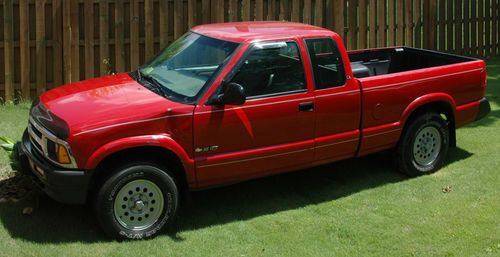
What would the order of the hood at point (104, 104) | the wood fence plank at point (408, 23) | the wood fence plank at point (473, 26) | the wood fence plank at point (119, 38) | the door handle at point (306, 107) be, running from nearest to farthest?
1. the hood at point (104, 104)
2. the door handle at point (306, 107)
3. the wood fence plank at point (119, 38)
4. the wood fence plank at point (408, 23)
5. the wood fence plank at point (473, 26)

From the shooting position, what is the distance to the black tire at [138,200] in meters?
5.50

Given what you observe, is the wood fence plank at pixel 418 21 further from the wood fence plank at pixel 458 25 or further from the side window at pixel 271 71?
the side window at pixel 271 71

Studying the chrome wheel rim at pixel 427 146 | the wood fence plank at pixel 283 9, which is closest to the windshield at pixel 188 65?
the chrome wheel rim at pixel 427 146

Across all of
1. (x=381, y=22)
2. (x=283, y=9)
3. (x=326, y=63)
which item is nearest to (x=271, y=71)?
(x=326, y=63)

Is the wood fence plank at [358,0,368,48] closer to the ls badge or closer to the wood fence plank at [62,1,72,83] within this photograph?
the wood fence plank at [62,1,72,83]

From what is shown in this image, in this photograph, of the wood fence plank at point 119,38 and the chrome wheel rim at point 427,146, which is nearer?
the chrome wheel rim at point 427,146

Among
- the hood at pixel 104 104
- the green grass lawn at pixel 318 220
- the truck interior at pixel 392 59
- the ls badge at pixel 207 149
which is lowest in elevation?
the green grass lawn at pixel 318 220

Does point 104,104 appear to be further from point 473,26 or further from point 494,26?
point 494,26

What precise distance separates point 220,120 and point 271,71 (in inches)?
29.9

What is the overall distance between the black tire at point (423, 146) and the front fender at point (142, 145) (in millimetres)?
2568

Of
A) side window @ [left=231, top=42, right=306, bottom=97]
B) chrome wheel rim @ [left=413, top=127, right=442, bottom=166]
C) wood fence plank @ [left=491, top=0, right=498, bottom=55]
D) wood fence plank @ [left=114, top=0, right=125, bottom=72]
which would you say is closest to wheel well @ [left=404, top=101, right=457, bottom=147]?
chrome wheel rim @ [left=413, top=127, right=442, bottom=166]

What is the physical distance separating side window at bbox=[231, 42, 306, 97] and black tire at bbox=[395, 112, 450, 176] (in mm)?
1550

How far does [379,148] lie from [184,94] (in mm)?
2275

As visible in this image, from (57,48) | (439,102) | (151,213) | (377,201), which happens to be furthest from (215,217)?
(57,48)
